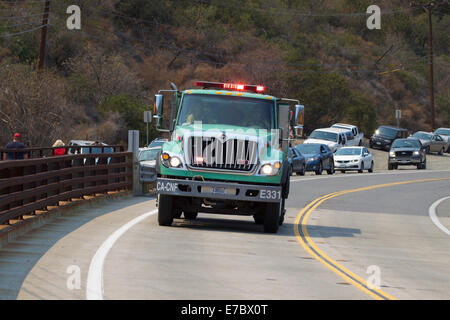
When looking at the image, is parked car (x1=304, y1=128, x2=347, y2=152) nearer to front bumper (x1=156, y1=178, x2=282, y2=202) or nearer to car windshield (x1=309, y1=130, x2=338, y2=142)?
car windshield (x1=309, y1=130, x2=338, y2=142)

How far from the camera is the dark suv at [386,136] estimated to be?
6419 cm

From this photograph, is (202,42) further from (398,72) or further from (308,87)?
(398,72)

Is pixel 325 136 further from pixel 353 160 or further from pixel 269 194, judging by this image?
pixel 269 194

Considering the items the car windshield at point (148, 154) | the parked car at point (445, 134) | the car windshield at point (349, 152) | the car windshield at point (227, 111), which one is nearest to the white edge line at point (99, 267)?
the car windshield at point (227, 111)

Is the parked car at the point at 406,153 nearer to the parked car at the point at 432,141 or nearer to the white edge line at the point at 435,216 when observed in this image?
the parked car at the point at 432,141

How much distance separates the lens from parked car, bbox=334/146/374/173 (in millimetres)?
44219

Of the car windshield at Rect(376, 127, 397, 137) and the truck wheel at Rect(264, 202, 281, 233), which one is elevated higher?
the car windshield at Rect(376, 127, 397, 137)

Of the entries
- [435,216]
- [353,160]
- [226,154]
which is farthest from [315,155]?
[226,154]

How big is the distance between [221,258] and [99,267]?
2125 mm

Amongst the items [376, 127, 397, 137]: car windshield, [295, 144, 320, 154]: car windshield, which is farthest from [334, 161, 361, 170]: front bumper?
[376, 127, 397, 137]: car windshield

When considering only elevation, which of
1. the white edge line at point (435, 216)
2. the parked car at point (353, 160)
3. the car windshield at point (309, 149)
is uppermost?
the car windshield at point (309, 149)

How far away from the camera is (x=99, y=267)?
430 inches

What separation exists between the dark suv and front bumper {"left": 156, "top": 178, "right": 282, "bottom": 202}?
50.3m

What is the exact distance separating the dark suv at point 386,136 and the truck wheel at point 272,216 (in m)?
49.5
